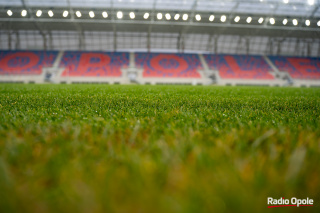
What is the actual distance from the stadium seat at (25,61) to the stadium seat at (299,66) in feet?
102

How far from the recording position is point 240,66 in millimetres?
25688

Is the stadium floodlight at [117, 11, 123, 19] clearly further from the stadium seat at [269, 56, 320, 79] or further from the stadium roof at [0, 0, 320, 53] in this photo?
the stadium seat at [269, 56, 320, 79]

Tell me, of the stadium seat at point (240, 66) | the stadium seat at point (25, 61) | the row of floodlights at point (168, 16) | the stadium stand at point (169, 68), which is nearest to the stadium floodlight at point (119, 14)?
the row of floodlights at point (168, 16)

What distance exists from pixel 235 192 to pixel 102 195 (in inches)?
12.1

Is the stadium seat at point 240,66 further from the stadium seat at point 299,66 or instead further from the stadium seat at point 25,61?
the stadium seat at point 25,61

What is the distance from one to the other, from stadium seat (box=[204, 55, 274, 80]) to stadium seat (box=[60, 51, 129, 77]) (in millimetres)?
12261

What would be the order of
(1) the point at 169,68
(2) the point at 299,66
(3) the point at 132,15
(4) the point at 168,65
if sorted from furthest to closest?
1. (2) the point at 299,66
2. (4) the point at 168,65
3. (1) the point at 169,68
4. (3) the point at 132,15

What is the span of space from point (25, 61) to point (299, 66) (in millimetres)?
36881

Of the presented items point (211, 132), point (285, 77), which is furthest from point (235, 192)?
point (285, 77)

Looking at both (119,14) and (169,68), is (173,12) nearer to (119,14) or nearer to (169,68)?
(119,14)

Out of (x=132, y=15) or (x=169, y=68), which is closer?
(x=132, y=15)

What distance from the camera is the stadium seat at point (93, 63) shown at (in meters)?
22.8

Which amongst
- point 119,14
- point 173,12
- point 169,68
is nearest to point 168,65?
point 169,68

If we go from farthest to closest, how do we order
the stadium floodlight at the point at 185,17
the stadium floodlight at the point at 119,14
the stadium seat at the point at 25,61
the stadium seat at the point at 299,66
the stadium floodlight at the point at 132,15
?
the stadium seat at the point at 299,66 → the stadium seat at the point at 25,61 → the stadium floodlight at the point at 185,17 → the stadium floodlight at the point at 132,15 → the stadium floodlight at the point at 119,14
